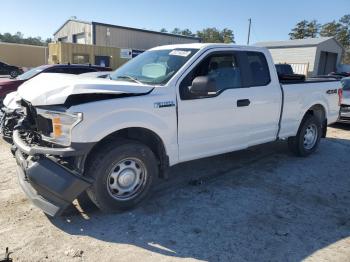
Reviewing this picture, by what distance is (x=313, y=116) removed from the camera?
22.0 ft

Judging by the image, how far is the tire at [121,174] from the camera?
3830 mm

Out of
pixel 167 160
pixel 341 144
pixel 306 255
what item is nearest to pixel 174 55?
pixel 167 160

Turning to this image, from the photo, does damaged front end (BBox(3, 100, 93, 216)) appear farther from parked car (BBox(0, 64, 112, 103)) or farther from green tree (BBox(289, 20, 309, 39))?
green tree (BBox(289, 20, 309, 39))

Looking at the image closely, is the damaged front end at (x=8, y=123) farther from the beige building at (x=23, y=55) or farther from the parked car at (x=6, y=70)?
the beige building at (x=23, y=55)

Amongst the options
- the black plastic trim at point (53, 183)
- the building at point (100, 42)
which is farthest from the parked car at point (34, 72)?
the building at point (100, 42)

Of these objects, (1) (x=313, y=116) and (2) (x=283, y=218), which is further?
(1) (x=313, y=116)

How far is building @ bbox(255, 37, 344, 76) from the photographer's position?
117 feet

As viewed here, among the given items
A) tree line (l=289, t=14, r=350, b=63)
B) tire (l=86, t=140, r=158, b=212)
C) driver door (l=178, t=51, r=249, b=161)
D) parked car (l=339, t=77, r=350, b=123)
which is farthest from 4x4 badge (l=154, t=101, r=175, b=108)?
tree line (l=289, t=14, r=350, b=63)

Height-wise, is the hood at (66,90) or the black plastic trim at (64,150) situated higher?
the hood at (66,90)

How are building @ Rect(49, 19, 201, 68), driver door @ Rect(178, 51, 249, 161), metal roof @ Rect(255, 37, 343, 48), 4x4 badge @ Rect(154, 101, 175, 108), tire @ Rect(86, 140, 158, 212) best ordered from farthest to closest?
metal roof @ Rect(255, 37, 343, 48), building @ Rect(49, 19, 201, 68), driver door @ Rect(178, 51, 249, 161), 4x4 badge @ Rect(154, 101, 175, 108), tire @ Rect(86, 140, 158, 212)

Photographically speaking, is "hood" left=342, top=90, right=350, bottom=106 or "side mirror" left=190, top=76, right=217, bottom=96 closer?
"side mirror" left=190, top=76, right=217, bottom=96

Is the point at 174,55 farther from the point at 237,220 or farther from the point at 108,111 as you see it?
the point at 237,220

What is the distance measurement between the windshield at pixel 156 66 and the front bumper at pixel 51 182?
152cm

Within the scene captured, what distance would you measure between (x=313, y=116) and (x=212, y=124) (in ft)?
9.57
